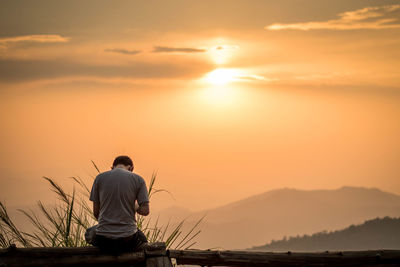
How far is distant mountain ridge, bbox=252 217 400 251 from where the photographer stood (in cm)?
7669

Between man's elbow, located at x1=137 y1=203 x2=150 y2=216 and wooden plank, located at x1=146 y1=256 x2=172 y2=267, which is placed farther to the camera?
wooden plank, located at x1=146 y1=256 x2=172 y2=267

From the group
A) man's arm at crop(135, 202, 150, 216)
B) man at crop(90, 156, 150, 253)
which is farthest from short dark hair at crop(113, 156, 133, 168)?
man's arm at crop(135, 202, 150, 216)

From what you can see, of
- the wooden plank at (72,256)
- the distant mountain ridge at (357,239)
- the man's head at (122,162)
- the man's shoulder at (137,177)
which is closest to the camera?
the wooden plank at (72,256)

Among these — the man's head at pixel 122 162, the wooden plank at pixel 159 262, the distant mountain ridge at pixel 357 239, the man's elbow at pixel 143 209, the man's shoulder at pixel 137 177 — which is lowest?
the wooden plank at pixel 159 262

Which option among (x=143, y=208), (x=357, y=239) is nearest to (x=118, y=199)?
(x=143, y=208)

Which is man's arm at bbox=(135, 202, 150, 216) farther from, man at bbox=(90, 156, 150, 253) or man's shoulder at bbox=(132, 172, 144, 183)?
man's shoulder at bbox=(132, 172, 144, 183)

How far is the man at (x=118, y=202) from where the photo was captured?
26.9ft

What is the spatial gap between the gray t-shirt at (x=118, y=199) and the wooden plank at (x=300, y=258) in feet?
3.17

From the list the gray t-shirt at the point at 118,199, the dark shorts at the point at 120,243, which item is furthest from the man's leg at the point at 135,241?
the gray t-shirt at the point at 118,199

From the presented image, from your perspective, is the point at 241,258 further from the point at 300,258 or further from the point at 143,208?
the point at 143,208

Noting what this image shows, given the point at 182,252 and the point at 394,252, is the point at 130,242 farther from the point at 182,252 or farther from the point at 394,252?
the point at 394,252

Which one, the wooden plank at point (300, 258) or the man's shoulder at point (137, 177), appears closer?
the man's shoulder at point (137, 177)

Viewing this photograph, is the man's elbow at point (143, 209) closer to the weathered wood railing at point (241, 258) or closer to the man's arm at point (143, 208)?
the man's arm at point (143, 208)

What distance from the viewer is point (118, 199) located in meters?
8.18
